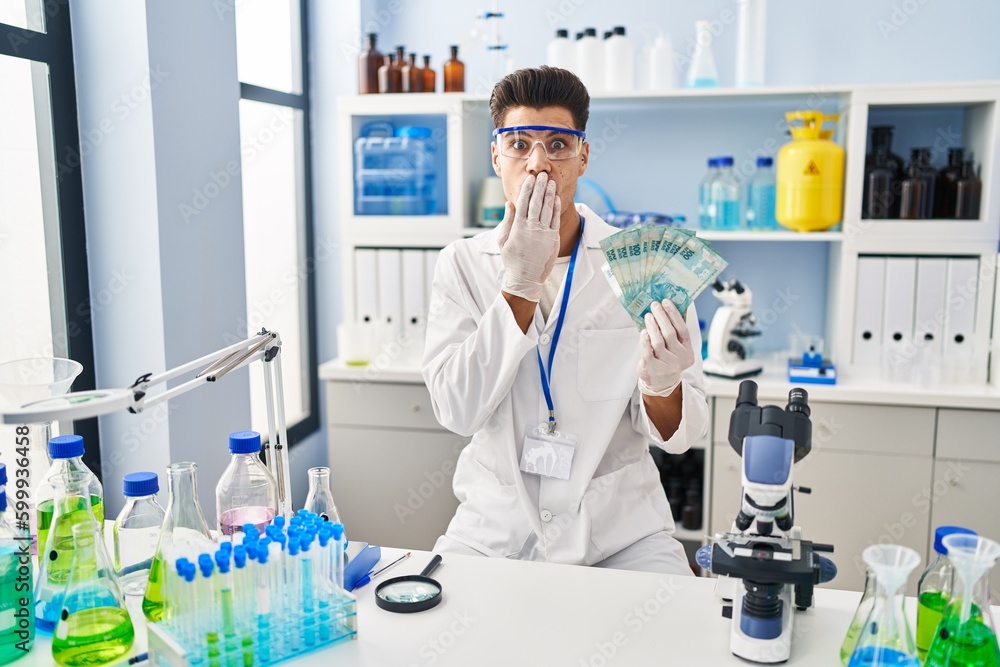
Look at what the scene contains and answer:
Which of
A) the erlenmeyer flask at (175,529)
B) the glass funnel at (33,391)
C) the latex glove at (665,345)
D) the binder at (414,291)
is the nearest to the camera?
the erlenmeyer flask at (175,529)

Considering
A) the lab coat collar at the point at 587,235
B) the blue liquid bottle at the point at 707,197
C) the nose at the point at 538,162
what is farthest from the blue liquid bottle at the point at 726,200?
the nose at the point at 538,162

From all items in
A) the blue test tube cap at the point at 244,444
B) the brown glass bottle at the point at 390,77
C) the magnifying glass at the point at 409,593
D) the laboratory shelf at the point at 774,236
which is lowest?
the magnifying glass at the point at 409,593

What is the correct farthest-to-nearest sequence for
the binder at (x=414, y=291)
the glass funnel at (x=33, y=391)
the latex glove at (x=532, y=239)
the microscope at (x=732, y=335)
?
the binder at (x=414, y=291)
the microscope at (x=732, y=335)
the latex glove at (x=532, y=239)
the glass funnel at (x=33, y=391)

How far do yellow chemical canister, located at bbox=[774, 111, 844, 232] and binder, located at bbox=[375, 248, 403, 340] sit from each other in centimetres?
141

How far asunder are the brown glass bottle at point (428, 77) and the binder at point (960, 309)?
6.33 feet

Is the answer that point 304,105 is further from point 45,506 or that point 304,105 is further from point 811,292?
point 45,506

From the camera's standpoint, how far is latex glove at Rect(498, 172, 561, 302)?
1762 mm

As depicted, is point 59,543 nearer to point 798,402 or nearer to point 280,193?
point 798,402

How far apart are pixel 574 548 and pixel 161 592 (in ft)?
2.79

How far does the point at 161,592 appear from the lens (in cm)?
131

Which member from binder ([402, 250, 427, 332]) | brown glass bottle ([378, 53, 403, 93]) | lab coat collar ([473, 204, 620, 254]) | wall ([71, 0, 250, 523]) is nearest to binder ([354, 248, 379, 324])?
binder ([402, 250, 427, 332])

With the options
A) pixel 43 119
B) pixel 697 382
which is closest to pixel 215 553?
pixel 697 382

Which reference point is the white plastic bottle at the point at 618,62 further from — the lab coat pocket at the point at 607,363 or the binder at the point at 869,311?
the lab coat pocket at the point at 607,363

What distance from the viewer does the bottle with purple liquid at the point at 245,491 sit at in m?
1.39
